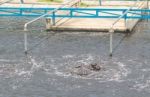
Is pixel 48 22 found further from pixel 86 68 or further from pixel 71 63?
pixel 86 68

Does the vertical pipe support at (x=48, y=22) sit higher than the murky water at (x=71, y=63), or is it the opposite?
the vertical pipe support at (x=48, y=22)

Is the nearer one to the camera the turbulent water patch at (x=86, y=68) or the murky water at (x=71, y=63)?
the murky water at (x=71, y=63)

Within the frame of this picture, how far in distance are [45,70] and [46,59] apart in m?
2.18

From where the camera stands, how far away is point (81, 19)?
3862 cm

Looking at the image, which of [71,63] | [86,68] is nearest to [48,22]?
[71,63]

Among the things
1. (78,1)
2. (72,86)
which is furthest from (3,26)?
(72,86)


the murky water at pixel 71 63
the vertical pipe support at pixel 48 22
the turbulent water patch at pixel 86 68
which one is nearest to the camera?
the murky water at pixel 71 63

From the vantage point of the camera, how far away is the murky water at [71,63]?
22891mm

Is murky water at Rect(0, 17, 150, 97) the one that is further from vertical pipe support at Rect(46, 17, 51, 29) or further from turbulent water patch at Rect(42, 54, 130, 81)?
vertical pipe support at Rect(46, 17, 51, 29)

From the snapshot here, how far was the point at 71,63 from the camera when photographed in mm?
27094

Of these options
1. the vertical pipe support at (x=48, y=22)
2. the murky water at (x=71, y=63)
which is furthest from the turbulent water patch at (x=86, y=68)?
the vertical pipe support at (x=48, y=22)

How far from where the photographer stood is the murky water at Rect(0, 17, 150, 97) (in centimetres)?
2289

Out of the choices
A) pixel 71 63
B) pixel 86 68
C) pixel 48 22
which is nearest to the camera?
pixel 86 68

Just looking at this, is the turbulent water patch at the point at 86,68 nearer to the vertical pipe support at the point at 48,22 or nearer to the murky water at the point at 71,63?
the murky water at the point at 71,63
